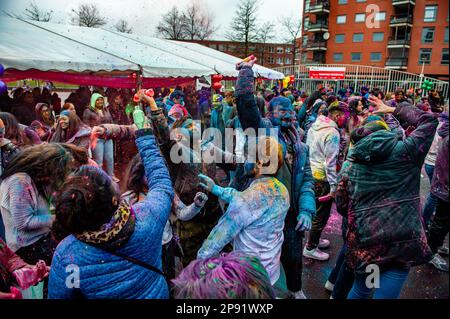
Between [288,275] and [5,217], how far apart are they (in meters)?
1.93

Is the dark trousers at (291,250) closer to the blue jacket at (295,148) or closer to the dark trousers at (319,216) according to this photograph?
the blue jacket at (295,148)

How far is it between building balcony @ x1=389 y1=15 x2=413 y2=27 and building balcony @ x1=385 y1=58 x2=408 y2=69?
3802mm

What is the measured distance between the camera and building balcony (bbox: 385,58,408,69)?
3562cm

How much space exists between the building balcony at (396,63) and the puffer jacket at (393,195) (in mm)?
39783

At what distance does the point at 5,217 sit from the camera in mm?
1777

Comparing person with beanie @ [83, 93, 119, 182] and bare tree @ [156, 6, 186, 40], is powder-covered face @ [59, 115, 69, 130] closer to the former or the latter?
person with beanie @ [83, 93, 119, 182]

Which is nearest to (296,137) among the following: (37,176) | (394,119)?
(394,119)

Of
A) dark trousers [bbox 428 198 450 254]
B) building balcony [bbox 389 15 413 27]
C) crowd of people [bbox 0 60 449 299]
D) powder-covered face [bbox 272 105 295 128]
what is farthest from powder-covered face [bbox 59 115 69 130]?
building balcony [bbox 389 15 413 27]

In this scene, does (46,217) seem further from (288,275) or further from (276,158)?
(288,275)

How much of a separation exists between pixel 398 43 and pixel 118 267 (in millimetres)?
42250

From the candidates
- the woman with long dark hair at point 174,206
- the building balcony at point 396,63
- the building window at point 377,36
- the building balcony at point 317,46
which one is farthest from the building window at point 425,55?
the woman with long dark hair at point 174,206

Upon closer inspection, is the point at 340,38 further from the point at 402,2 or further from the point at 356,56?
the point at 402,2
